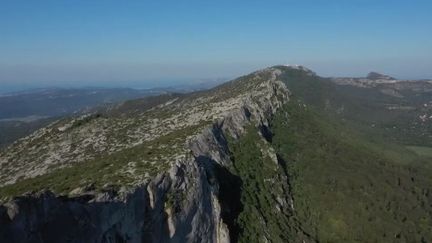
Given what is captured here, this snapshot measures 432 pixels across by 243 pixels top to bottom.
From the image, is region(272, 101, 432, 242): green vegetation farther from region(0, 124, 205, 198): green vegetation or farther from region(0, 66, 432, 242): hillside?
region(0, 124, 205, 198): green vegetation

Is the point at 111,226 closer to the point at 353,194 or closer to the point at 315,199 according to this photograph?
the point at 315,199

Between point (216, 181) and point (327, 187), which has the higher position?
point (216, 181)

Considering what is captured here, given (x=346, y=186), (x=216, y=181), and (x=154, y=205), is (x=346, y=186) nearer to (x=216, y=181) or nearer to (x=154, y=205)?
(x=216, y=181)

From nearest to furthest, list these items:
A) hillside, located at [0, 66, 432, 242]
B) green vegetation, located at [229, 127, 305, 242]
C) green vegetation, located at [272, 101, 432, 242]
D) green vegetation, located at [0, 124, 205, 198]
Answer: hillside, located at [0, 66, 432, 242], green vegetation, located at [0, 124, 205, 198], green vegetation, located at [229, 127, 305, 242], green vegetation, located at [272, 101, 432, 242]

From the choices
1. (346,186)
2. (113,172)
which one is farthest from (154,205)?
(346,186)

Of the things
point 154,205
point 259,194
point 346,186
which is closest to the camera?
point 154,205

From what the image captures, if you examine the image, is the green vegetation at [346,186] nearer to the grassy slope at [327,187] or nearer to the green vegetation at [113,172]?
the grassy slope at [327,187]

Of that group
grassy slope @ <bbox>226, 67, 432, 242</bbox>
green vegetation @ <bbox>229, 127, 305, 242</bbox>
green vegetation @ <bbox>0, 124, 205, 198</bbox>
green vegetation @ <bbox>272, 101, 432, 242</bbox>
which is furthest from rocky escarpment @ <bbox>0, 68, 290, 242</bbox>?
green vegetation @ <bbox>272, 101, 432, 242</bbox>
